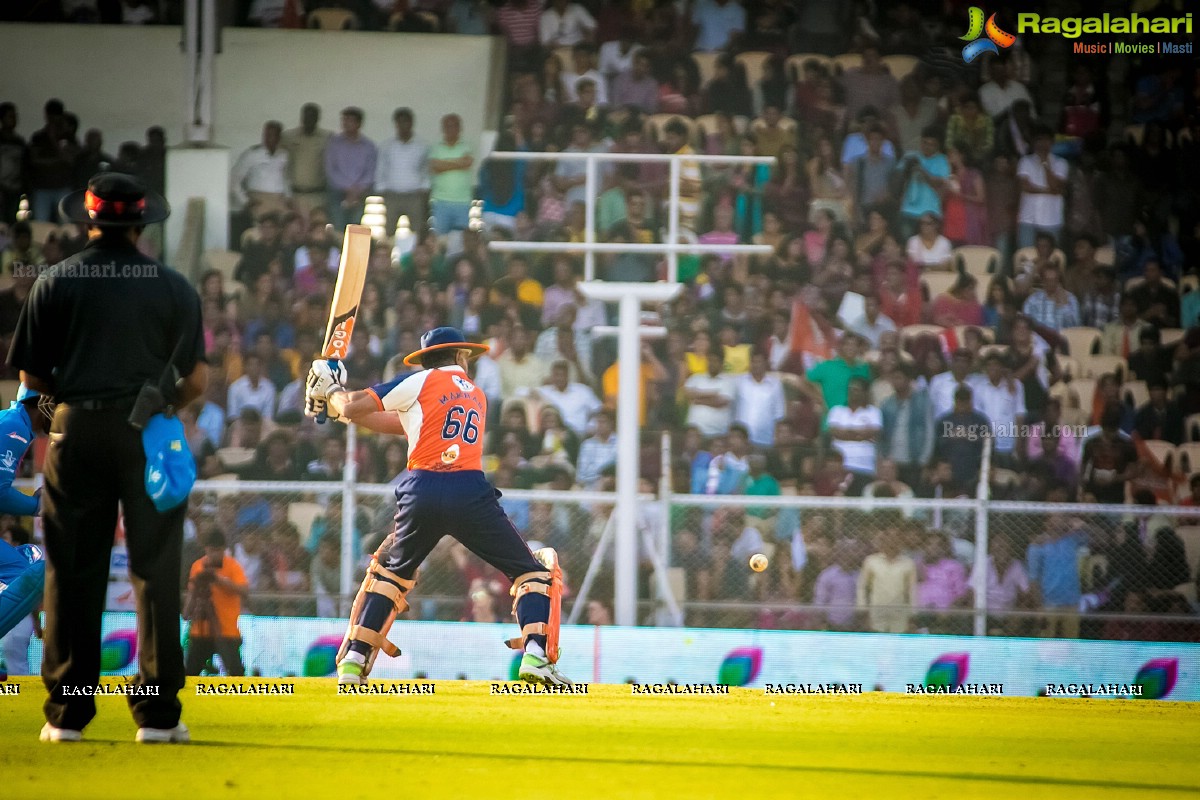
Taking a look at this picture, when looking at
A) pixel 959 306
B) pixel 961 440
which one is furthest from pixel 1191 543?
pixel 959 306

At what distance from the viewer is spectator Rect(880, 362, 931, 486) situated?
466 inches

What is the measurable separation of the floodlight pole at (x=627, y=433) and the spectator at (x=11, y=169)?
6.24 m

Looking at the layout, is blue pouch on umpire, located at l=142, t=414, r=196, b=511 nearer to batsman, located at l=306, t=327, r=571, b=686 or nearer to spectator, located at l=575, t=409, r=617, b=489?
batsman, located at l=306, t=327, r=571, b=686

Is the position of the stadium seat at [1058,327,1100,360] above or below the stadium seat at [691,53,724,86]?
below

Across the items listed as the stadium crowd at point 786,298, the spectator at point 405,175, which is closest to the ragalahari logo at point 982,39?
the stadium crowd at point 786,298

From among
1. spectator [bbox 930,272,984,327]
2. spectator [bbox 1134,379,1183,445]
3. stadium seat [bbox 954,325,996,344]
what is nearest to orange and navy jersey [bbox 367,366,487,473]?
stadium seat [bbox 954,325,996,344]

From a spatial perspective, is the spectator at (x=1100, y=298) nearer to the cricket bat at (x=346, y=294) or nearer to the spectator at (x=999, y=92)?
the spectator at (x=999, y=92)

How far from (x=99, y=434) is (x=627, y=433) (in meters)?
5.43

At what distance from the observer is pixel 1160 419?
12.2 meters

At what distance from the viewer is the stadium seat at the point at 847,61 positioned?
46.7 ft

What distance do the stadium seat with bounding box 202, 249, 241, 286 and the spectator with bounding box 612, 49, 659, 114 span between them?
381cm

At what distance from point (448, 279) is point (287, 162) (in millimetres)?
2068

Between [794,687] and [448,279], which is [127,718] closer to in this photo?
[794,687]

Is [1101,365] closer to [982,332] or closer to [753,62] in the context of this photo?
[982,332]
